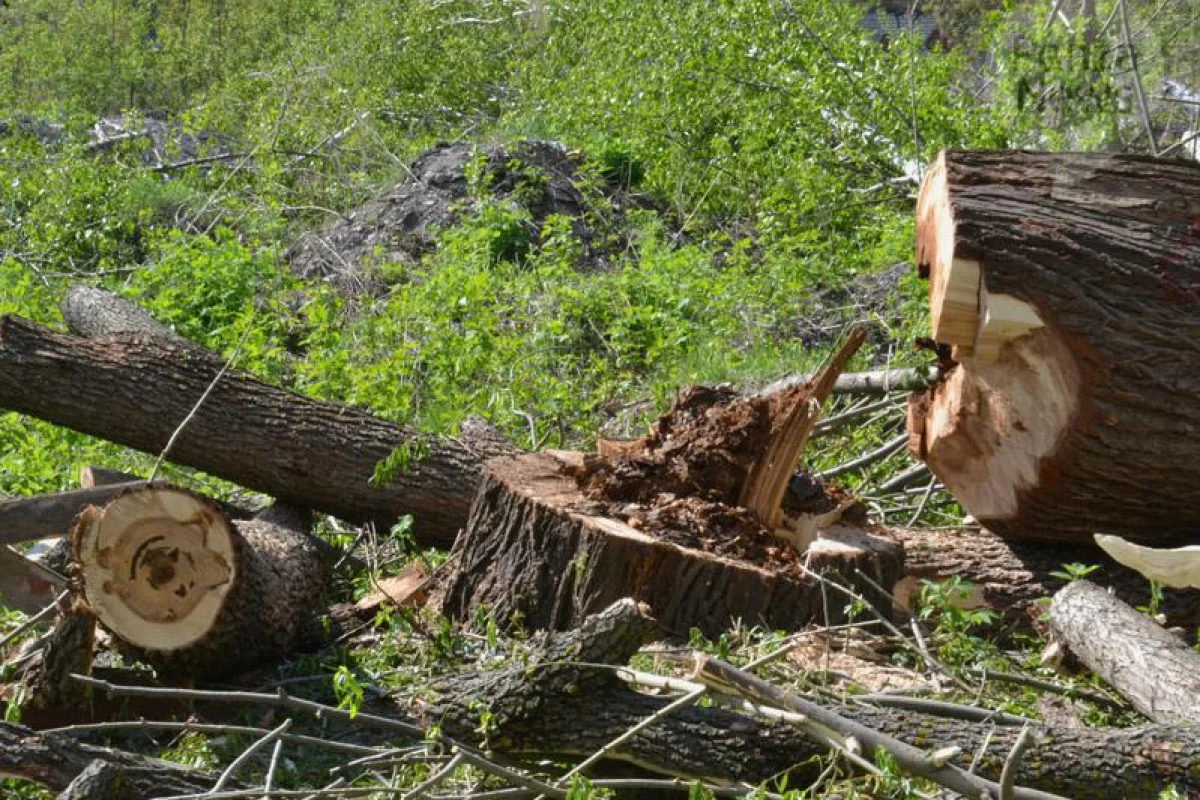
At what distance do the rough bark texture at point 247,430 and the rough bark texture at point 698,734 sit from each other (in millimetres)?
1948

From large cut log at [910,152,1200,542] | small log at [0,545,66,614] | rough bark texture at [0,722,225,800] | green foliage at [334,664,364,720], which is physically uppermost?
large cut log at [910,152,1200,542]

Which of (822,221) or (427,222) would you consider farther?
(427,222)

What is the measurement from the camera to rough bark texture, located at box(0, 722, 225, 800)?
10.8 feet

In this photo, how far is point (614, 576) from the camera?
423cm

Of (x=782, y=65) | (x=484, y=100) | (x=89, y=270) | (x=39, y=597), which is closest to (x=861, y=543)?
(x=39, y=597)

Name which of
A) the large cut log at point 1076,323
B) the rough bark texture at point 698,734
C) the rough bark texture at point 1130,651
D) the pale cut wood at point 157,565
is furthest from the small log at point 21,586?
the rough bark texture at point 1130,651

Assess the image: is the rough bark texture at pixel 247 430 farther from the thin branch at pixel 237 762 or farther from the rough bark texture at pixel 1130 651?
the rough bark texture at pixel 1130 651

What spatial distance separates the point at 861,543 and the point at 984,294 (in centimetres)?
83

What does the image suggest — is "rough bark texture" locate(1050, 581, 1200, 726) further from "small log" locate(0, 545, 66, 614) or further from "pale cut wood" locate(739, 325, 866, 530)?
"small log" locate(0, 545, 66, 614)

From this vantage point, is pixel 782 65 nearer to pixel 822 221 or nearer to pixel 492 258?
pixel 822 221

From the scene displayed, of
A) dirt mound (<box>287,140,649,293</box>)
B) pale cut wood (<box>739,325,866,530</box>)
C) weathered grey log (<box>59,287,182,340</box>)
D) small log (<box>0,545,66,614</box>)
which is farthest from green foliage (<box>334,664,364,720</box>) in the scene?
dirt mound (<box>287,140,649,293</box>)

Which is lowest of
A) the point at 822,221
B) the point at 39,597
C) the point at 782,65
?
the point at 39,597

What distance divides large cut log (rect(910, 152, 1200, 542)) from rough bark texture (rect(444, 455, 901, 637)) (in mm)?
547

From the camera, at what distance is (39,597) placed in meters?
4.94
